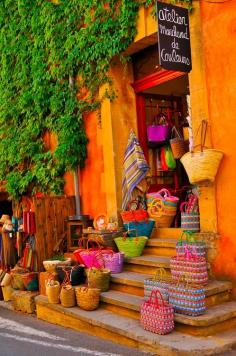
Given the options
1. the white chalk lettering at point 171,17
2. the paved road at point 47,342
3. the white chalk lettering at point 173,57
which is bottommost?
the paved road at point 47,342

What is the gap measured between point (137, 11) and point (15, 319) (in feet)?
17.0

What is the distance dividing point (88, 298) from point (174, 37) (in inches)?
143

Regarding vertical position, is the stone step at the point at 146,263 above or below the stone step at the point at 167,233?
below

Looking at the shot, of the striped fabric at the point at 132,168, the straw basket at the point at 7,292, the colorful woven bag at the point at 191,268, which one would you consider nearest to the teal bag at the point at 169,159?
the striped fabric at the point at 132,168

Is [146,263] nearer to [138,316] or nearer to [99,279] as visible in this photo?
[99,279]

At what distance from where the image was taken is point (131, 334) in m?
5.32

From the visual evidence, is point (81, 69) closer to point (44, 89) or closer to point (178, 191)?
point (44, 89)

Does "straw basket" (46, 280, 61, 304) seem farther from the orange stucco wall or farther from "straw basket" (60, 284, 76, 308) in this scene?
the orange stucco wall

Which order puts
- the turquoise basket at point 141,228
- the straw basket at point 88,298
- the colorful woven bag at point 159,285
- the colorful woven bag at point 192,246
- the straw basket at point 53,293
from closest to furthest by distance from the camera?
the colorful woven bag at point 159,285, the colorful woven bag at point 192,246, the straw basket at point 88,298, the straw basket at point 53,293, the turquoise basket at point 141,228

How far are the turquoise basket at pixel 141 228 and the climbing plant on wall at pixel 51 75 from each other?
202 cm

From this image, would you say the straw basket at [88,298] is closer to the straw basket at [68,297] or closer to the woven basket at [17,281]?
the straw basket at [68,297]

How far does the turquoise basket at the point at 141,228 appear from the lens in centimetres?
732

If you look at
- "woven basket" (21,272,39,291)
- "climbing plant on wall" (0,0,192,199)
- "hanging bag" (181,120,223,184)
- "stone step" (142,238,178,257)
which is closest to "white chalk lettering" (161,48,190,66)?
"hanging bag" (181,120,223,184)

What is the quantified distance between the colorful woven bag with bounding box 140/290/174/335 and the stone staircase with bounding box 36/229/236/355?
0.26 ft
